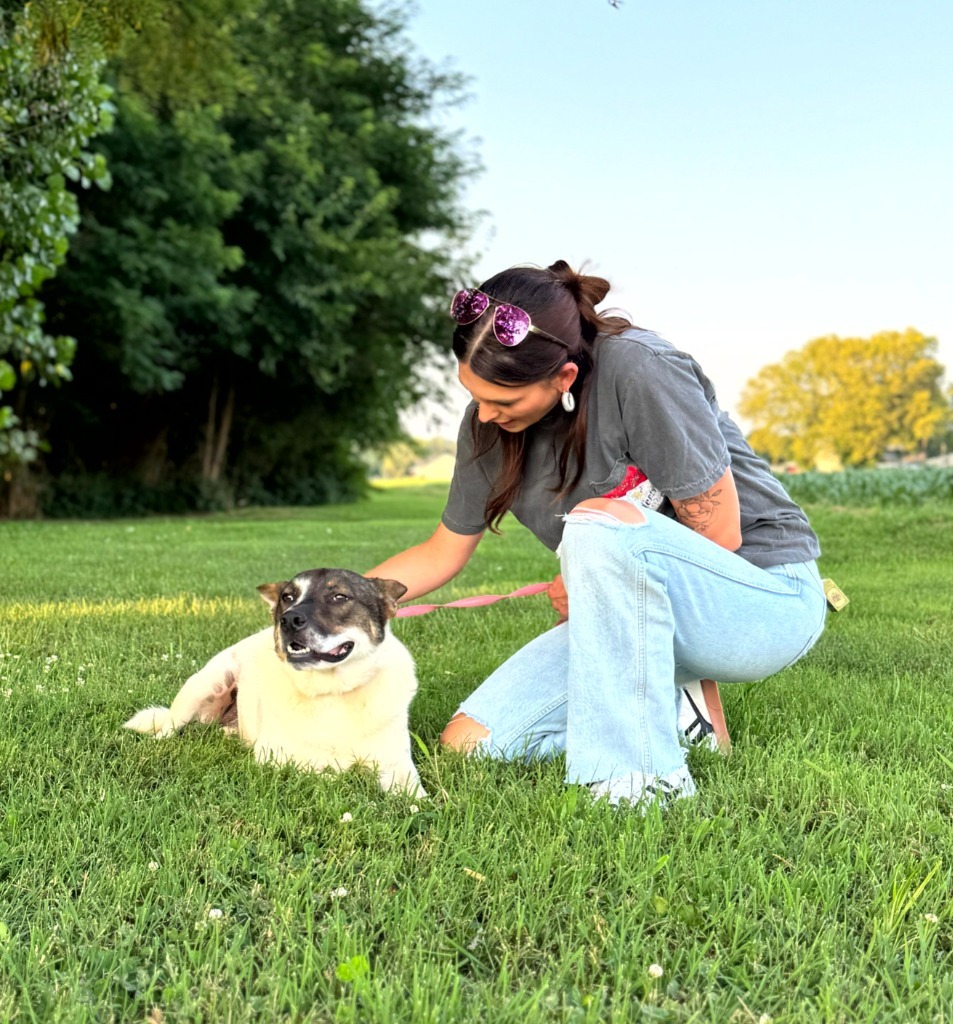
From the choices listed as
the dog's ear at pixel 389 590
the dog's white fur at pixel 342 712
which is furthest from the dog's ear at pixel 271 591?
the dog's ear at pixel 389 590

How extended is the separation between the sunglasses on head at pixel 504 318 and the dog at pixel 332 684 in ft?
3.21

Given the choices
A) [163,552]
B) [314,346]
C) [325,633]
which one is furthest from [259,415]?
[325,633]

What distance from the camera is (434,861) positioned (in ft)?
8.04

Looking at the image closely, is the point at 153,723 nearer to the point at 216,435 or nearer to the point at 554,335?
the point at 554,335

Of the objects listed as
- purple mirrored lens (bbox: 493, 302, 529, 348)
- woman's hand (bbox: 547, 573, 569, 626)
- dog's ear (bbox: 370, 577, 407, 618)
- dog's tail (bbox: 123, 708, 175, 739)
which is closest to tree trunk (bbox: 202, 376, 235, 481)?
dog's tail (bbox: 123, 708, 175, 739)

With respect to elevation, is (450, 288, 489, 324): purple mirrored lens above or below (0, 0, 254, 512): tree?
below

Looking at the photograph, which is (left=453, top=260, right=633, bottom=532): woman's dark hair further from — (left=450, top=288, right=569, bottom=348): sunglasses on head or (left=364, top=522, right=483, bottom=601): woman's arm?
(left=364, top=522, right=483, bottom=601): woman's arm

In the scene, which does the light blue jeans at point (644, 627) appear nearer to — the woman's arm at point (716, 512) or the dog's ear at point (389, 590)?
the woman's arm at point (716, 512)

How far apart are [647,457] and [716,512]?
1.02ft

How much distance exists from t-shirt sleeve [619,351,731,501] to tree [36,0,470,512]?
50.2ft

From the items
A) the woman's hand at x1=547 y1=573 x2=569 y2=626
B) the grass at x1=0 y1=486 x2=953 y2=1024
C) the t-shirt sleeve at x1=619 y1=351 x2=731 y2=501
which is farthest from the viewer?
the woman's hand at x1=547 y1=573 x2=569 y2=626

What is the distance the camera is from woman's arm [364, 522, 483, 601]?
3.78m

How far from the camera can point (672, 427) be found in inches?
121

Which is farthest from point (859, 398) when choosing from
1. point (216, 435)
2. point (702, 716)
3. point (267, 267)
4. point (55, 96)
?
point (702, 716)
